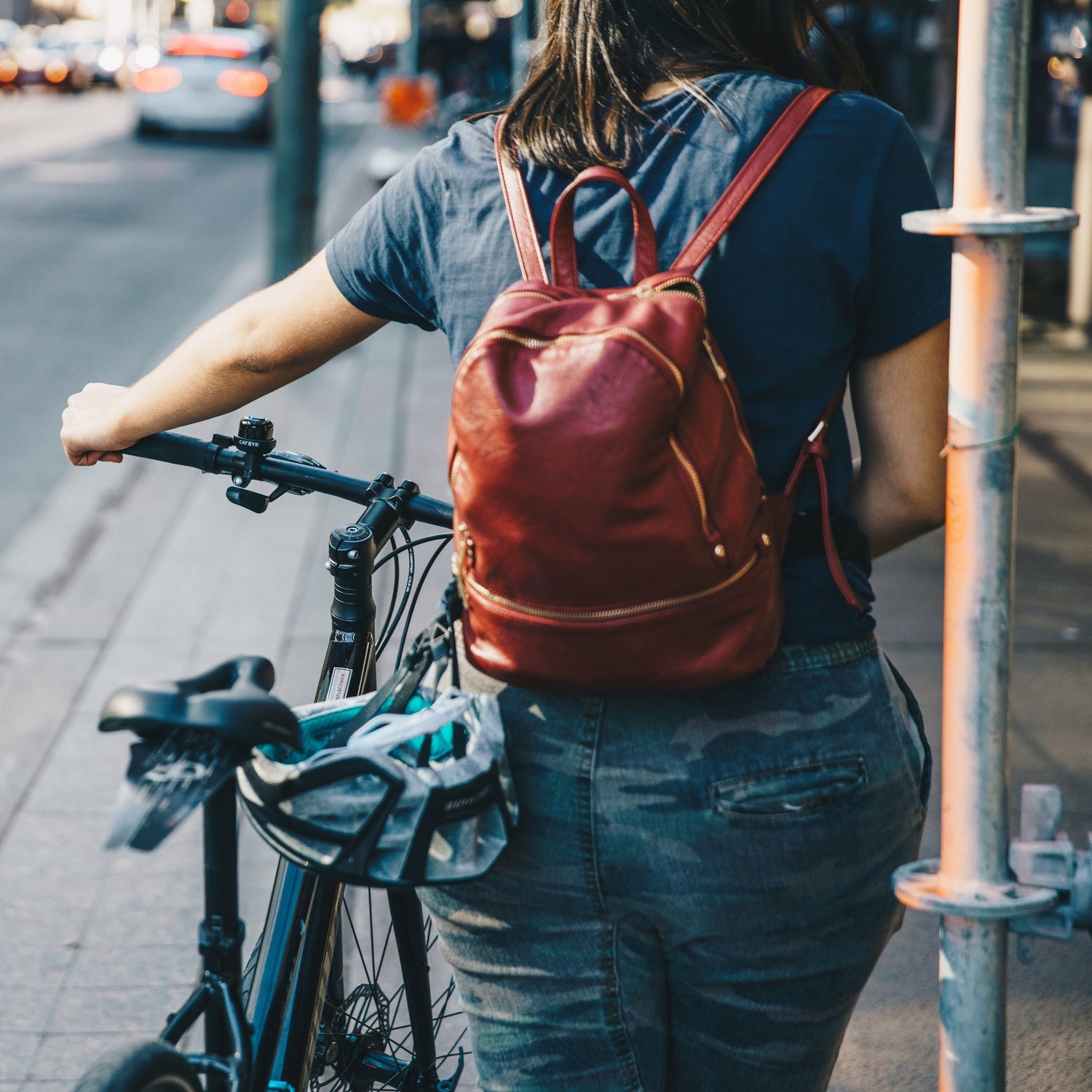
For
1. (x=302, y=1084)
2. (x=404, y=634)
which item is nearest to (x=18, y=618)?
(x=404, y=634)

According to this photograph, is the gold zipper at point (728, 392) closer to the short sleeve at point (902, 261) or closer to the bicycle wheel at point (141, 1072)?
the short sleeve at point (902, 261)

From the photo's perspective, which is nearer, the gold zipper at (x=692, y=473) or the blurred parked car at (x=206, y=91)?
the gold zipper at (x=692, y=473)

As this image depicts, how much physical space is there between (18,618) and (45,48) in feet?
165

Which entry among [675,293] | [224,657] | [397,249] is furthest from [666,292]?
[224,657]

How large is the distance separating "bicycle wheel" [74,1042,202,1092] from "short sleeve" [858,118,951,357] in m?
0.96

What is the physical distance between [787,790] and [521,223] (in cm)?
59

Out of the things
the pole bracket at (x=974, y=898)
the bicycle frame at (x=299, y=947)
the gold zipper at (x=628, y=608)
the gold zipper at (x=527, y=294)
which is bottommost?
the bicycle frame at (x=299, y=947)

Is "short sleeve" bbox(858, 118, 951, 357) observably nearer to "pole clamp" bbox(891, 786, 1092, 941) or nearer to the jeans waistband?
the jeans waistband

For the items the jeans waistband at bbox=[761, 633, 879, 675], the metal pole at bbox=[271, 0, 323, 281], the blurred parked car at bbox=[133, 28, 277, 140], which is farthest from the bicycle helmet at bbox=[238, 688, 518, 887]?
the blurred parked car at bbox=[133, 28, 277, 140]

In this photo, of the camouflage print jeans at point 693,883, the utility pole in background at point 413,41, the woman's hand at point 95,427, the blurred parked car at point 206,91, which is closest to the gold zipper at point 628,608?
the camouflage print jeans at point 693,883

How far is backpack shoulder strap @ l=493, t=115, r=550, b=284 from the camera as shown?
143 cm

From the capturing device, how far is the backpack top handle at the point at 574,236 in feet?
4.36

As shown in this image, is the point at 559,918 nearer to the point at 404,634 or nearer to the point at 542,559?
the point at 542,559

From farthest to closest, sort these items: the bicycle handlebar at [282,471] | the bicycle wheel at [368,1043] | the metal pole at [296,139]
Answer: the metal pole at [296,139] → the bicycle wheel at [368,1043] → the bicycle handlebar at [282,471]
